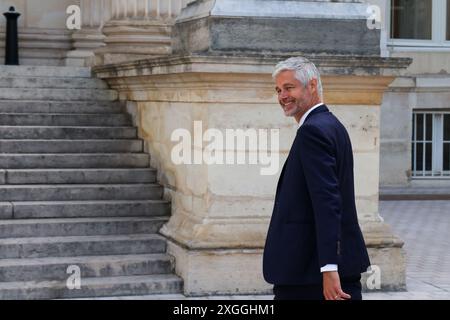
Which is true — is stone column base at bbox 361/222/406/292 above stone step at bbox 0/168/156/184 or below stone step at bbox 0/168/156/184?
below

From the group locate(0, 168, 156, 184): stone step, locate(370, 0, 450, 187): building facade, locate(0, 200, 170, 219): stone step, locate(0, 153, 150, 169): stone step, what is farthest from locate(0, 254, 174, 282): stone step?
locate(370, 0, 450, 187): building facade

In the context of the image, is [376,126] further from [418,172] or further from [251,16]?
[418,172]

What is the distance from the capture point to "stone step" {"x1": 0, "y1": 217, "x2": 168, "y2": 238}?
1008 centimetres

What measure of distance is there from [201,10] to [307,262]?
4784 millimetres

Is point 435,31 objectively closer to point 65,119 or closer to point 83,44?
point 83,44

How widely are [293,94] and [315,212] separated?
628 mm

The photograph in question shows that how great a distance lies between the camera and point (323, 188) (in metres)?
5.55

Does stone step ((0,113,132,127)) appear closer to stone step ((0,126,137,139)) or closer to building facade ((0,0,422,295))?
stone step ((0,126,137,139))

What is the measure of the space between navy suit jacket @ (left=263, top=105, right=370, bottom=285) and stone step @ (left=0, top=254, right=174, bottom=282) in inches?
159

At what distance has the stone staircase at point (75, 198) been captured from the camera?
9555 millimetres
